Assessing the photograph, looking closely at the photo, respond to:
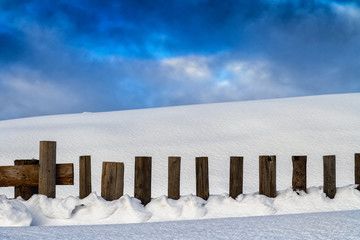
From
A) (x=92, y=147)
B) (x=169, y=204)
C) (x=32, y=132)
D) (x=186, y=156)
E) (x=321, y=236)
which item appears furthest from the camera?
(x=32, y=132)

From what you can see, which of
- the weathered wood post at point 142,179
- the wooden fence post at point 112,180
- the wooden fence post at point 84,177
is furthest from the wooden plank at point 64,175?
the weathered wood post at point 142,179

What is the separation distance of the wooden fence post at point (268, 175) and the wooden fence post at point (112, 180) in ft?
5.01

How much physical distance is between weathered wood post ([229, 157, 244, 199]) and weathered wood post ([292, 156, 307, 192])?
23.5 inches

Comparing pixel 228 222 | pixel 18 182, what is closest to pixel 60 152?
pixel 18 182

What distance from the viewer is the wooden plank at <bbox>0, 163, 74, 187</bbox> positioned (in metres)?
4.56

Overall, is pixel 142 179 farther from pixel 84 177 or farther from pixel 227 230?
pixel 227 230

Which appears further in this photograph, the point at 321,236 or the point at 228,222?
the point at 228,222

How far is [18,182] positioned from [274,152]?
15.8 feet

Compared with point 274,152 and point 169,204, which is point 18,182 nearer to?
point 169,204

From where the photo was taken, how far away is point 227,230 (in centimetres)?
276

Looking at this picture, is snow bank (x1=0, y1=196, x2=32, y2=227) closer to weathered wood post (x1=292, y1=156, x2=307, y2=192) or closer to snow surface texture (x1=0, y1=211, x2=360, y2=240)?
snow surface texture (x1=0, y1=211, x2=360, y2=240)

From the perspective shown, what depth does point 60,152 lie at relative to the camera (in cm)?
833

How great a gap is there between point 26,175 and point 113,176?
3.13ft

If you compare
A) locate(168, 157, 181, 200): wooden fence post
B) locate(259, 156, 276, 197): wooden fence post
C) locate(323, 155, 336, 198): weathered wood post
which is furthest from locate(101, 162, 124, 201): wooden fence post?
locate(323, 155, 336, 198): weathered wood post
